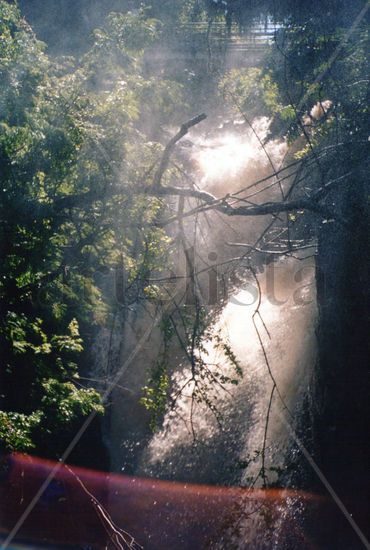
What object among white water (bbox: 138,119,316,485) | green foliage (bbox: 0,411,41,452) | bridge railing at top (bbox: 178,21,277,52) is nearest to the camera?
green foliage (bbox: 0,411,41,452)

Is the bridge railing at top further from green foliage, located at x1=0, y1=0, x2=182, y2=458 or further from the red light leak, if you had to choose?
the red light leak

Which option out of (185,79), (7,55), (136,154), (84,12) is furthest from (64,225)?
(84,12)

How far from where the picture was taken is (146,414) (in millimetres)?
10211

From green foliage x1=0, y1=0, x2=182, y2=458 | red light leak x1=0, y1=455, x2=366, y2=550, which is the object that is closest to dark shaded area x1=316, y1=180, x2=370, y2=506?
red light leak x1=0, y1=455, x2=366, y2=550

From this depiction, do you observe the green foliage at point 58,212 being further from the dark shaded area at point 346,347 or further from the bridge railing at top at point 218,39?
the bridge railing at top at point 218,39

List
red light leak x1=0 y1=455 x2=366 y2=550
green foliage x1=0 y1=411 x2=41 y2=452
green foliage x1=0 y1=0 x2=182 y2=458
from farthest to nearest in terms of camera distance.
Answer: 1. red light leak x1=0 y1=455 x2=366 y2=550
2. green foliage x1=0 y1=0 x2=182 y2=458
3. green foliage x1=0 y1=411 x2=41 y2=452

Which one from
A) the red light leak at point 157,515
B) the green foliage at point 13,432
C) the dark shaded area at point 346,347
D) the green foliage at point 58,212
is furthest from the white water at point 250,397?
the green foliage at point 13,432

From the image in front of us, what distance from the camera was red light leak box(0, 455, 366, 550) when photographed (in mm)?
6941

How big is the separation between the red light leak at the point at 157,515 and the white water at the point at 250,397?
374 millimetres

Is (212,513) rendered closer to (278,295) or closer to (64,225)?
(64,225)

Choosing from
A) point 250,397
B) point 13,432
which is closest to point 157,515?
point 250,397

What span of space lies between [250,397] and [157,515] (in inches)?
100

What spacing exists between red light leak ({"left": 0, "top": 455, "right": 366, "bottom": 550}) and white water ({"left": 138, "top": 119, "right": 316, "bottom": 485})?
0.37 metres

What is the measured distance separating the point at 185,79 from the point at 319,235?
42.2ft
